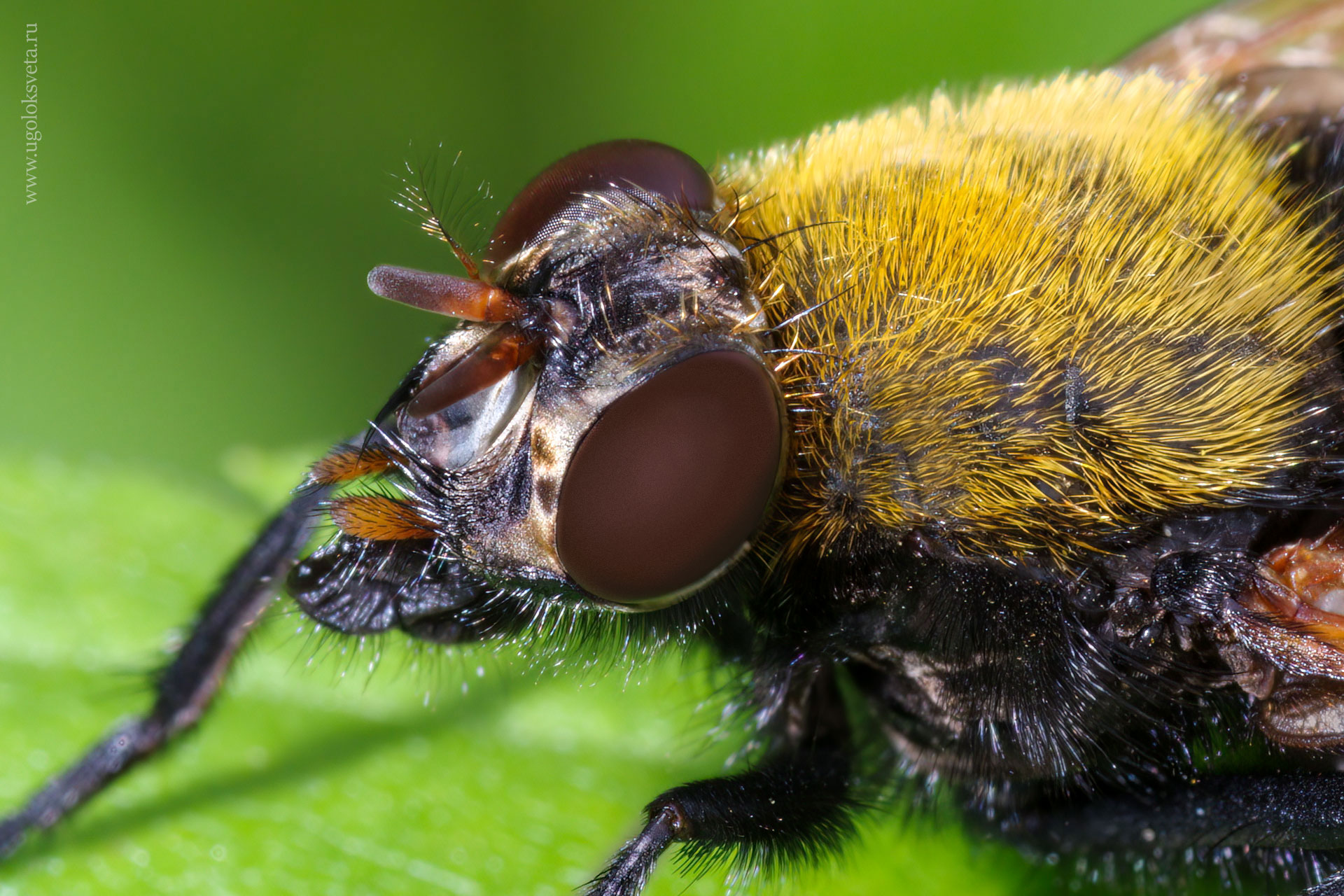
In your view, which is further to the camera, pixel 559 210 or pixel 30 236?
pixel 30 236

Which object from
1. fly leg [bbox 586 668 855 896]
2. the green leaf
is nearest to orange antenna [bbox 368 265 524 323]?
the green leaf

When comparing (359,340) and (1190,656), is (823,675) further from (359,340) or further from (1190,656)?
(359,340)

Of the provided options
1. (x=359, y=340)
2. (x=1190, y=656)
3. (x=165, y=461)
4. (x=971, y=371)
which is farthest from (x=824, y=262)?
(x=165, y=461)

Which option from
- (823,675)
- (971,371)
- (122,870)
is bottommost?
(122,870)

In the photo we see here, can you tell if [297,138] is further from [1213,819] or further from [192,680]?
[1213,819]

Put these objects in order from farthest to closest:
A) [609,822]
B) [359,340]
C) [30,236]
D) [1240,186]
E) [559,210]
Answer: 1. [359,340]
2. [30,236]
3. [609,822]
4. [1240,186]
5. [559,210]

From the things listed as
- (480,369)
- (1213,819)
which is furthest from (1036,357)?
(1213,819)

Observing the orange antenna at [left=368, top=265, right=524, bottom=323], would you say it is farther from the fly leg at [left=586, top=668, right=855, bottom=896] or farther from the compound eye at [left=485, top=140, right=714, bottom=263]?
the fly leg at [left=586, top=668, right=855, bottom=896]
